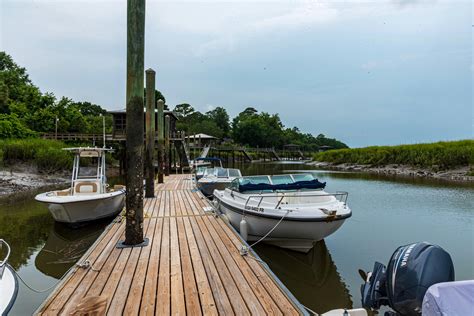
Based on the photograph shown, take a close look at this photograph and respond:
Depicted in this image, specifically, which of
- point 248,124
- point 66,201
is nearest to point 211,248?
point 66,201

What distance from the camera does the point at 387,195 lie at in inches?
650

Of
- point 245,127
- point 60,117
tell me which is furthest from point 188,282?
point 245,127

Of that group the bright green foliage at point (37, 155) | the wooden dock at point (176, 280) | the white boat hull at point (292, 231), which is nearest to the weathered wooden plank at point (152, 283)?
the wooden dock at point (176, 280)

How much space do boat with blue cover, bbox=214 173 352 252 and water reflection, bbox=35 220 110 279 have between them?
3.84 metres

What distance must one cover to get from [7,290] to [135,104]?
304 cm

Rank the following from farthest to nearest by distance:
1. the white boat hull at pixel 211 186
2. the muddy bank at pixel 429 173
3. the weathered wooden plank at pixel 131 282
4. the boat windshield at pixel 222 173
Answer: the muddy bank at pixel 429 173 < the boat windshield at pixel 222 173 < the white boat hull at pixel 211 186 < the weathered wooden plank at pixel 131 282

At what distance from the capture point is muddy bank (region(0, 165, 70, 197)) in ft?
56.5

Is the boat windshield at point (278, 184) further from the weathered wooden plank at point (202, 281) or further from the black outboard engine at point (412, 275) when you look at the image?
the black outboard engine at point (412, 275)

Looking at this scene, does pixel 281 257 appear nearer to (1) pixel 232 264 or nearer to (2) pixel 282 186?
(2) pixel 282 186

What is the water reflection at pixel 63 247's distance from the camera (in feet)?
22.1

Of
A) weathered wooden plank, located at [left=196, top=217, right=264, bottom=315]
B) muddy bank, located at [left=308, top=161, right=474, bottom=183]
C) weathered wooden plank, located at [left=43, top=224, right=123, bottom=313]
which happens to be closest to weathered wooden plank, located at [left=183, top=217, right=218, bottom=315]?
weathered wooden plank, located at [left=196, top=217, right=264, bottom=315]

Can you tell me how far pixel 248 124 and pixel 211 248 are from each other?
262 feet

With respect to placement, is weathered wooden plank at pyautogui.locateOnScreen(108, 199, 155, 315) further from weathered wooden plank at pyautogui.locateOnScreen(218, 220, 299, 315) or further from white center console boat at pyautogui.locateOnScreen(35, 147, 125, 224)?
white center console boat at pyautogui.locateOnScreen(35, 147, 125, 224)

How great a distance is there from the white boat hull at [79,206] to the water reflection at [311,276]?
492 centimetres
